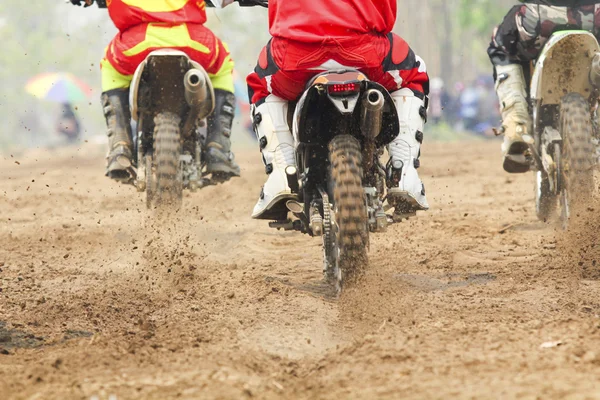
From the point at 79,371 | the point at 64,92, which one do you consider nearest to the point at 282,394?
the point at 79,371

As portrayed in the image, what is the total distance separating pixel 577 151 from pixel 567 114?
289 mm

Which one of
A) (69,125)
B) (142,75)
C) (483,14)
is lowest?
(142,75)

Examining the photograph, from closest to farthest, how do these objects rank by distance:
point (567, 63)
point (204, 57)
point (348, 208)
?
point (348, 208)
point (567, 63)
point (204, 57)

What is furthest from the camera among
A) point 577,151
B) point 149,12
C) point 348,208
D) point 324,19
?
point 149,12

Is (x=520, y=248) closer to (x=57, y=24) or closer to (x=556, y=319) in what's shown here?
(x=556, y=319)

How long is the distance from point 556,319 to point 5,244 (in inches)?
198

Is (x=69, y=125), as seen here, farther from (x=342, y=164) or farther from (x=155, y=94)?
(x=342, y=164)

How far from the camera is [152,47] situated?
7.29 m

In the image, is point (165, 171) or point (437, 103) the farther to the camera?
point (437, 103)

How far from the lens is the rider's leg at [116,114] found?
7.56 m

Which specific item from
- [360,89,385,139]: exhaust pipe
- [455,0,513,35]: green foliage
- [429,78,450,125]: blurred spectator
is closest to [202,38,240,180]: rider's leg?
[360,89,385,139]: exhaust pipe

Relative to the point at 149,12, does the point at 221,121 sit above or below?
below

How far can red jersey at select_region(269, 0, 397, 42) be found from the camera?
5.16 m

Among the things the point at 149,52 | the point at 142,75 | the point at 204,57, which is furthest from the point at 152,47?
the point at 204,57
